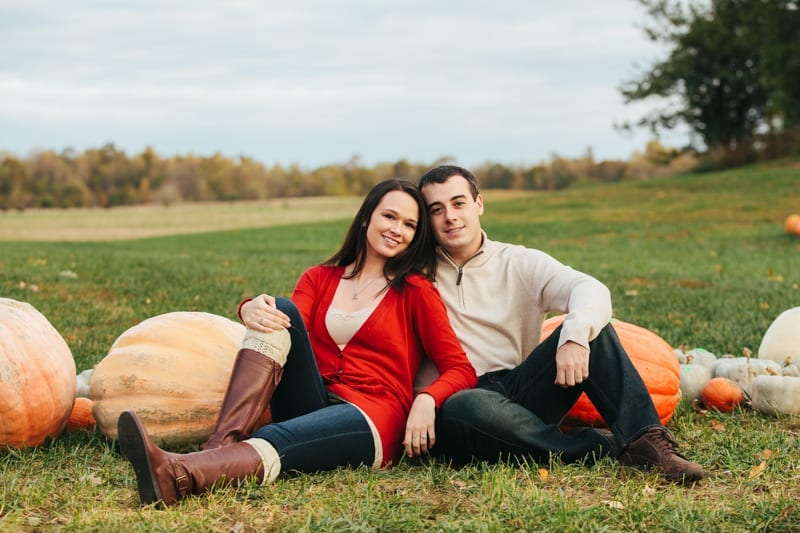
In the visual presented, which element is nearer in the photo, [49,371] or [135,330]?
[49,371]

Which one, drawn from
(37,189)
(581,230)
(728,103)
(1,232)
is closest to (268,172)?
(37,189)

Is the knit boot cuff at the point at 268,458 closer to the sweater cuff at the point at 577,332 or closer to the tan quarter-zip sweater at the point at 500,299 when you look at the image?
the tan quarter-zip sweater at the point at 500,299

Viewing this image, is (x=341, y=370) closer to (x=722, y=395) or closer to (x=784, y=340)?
(x=722, y=395)

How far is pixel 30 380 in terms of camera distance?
3564mm

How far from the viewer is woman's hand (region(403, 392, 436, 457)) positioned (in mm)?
3312

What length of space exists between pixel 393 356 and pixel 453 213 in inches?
28.2

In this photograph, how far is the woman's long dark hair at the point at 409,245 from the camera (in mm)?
3791

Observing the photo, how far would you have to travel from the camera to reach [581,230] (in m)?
19.8

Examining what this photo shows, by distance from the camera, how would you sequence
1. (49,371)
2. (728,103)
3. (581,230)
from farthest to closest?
(728,103) < (581,230) < (49,371)

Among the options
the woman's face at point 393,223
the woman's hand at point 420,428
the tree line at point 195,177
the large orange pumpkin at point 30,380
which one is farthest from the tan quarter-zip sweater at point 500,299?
the tree line at point 195,177

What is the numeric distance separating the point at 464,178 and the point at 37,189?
61.6 metres

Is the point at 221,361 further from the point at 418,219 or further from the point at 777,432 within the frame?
the point at 777,432

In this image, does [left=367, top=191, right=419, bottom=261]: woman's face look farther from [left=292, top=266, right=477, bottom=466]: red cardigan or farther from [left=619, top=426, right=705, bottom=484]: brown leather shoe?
[left=619, top=426, right=705, bottom=484]: brown leather shoe

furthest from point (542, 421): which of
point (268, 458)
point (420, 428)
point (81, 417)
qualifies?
point (81, 417)
